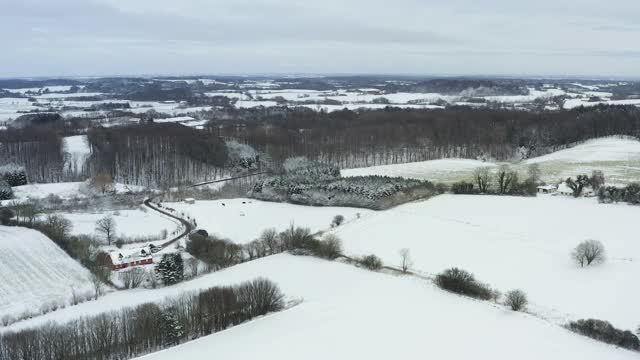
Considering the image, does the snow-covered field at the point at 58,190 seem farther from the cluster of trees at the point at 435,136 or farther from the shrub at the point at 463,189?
the shrub at the point at 463,189

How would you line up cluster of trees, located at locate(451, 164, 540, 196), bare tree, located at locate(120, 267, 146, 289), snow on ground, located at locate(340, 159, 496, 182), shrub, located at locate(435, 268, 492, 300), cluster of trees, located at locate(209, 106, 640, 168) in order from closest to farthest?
shrub, located at locate(435, 268, 492, 300) < bare tree, located at locate(120, 267, 146, 289) < cluster of trees, located at locate(451, 164, 540, 196) < snow on ground, located at locate(340, 159, 496, 182) < cluster of trees, located at locate(209, 106, 640, 168)

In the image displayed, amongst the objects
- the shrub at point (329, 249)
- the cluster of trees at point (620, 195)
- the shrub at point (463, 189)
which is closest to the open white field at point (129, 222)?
the shrub at point (329, 249)

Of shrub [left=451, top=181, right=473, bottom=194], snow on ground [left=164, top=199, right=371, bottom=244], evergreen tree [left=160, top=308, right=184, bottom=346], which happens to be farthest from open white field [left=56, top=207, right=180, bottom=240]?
shrub [left=451, top=181, right=473, bottom=194]

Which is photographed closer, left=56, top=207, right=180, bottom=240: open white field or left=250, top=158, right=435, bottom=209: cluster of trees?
left=56, top=207, right=180, bottom=240: open white field

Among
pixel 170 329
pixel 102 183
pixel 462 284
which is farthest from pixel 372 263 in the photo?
pixel 102 183

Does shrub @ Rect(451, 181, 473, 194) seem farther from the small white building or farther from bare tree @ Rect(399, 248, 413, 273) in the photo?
bare tree @ Rect(399, 248, 413, 273)

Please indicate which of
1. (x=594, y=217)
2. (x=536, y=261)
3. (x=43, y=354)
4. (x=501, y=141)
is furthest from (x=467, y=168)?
(x=43, y=354)
